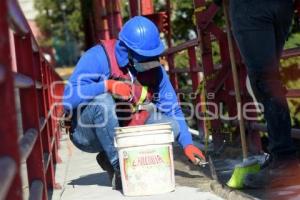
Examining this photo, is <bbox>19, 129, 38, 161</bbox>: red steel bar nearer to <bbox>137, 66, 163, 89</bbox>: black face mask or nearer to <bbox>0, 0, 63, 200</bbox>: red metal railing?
<bbox>0, 0, 63, 200</bbox>: red metal railing

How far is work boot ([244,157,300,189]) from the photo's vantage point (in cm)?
398

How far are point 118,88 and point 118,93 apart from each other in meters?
0.03

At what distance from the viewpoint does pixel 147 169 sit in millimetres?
4199

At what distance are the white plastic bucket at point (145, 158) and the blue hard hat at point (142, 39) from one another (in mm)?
565

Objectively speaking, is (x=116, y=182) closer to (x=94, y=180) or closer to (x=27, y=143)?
(x=94, y=180)

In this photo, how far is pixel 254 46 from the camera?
3926 millimetres

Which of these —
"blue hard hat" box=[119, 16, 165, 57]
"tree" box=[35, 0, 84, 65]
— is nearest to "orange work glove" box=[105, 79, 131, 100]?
"blue hard hat" box=[119, 16, 165, 57]

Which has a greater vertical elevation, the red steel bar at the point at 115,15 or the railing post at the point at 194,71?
the red steel bar at the point at 115,15

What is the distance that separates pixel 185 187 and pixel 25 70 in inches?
55.6

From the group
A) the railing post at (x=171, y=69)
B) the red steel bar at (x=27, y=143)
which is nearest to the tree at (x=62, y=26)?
the railing post at (x=171, y=69)

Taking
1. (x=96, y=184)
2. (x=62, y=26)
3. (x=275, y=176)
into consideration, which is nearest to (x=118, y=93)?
(x=96, y=184)

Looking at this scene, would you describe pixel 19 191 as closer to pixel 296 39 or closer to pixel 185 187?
pixel 185 187

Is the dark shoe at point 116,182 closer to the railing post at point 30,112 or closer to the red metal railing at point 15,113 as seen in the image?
the red metal railing at point 15,113

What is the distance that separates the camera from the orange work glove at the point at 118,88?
4.38m
